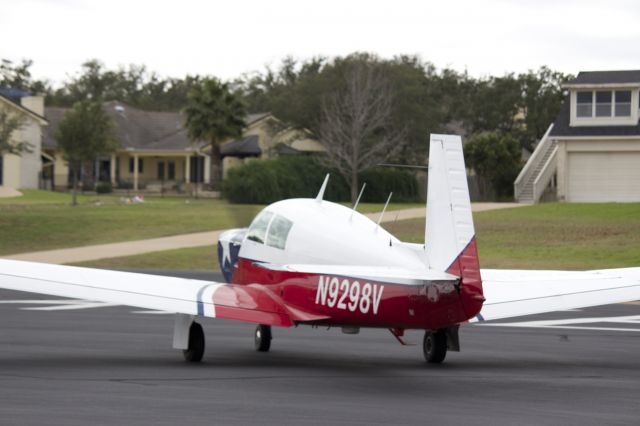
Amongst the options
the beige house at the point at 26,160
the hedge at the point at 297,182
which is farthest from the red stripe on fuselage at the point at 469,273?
the beige house at the point at 26,160

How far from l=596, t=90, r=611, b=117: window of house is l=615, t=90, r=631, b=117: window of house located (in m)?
0.43

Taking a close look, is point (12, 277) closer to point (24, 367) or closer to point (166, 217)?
point (24, 367)

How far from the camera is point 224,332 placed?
18531 millimetres

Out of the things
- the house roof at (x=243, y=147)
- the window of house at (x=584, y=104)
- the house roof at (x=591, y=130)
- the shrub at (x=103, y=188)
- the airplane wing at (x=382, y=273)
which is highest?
the window of house at (x=584, y=104)

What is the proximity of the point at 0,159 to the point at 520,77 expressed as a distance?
125 feet

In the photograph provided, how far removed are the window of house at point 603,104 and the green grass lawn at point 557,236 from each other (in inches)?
452

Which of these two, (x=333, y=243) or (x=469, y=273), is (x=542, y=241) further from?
(x=469, y=273)

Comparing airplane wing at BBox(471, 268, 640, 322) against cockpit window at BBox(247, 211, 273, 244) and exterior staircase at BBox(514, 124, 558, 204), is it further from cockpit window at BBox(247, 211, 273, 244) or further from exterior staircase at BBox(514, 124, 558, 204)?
exterior staircase at BBox(514, 124, 558, 204)

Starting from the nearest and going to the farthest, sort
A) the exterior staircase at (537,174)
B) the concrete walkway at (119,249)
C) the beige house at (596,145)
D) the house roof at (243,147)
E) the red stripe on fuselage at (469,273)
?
1. the red stripe on fuselage at (469,273)
2. the concrete walkway at (119,249)
3. the beige house at (596,145)
4. the exterior staircase at (537,174)
5. the house roof at (243,147)

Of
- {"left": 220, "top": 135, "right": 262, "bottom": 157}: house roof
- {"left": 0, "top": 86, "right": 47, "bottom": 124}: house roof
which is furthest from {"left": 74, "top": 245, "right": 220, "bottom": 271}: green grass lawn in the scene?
{"left": 220, "top": 135, "right": 262, "bottom": 157}: house roof

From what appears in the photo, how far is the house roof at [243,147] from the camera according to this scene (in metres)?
81.8

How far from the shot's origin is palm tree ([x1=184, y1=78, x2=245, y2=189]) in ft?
254

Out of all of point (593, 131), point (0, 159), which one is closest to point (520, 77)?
point (593, 131)

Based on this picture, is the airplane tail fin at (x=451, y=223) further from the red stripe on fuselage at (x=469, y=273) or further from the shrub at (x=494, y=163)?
the shrub at (x=494, y=163)
